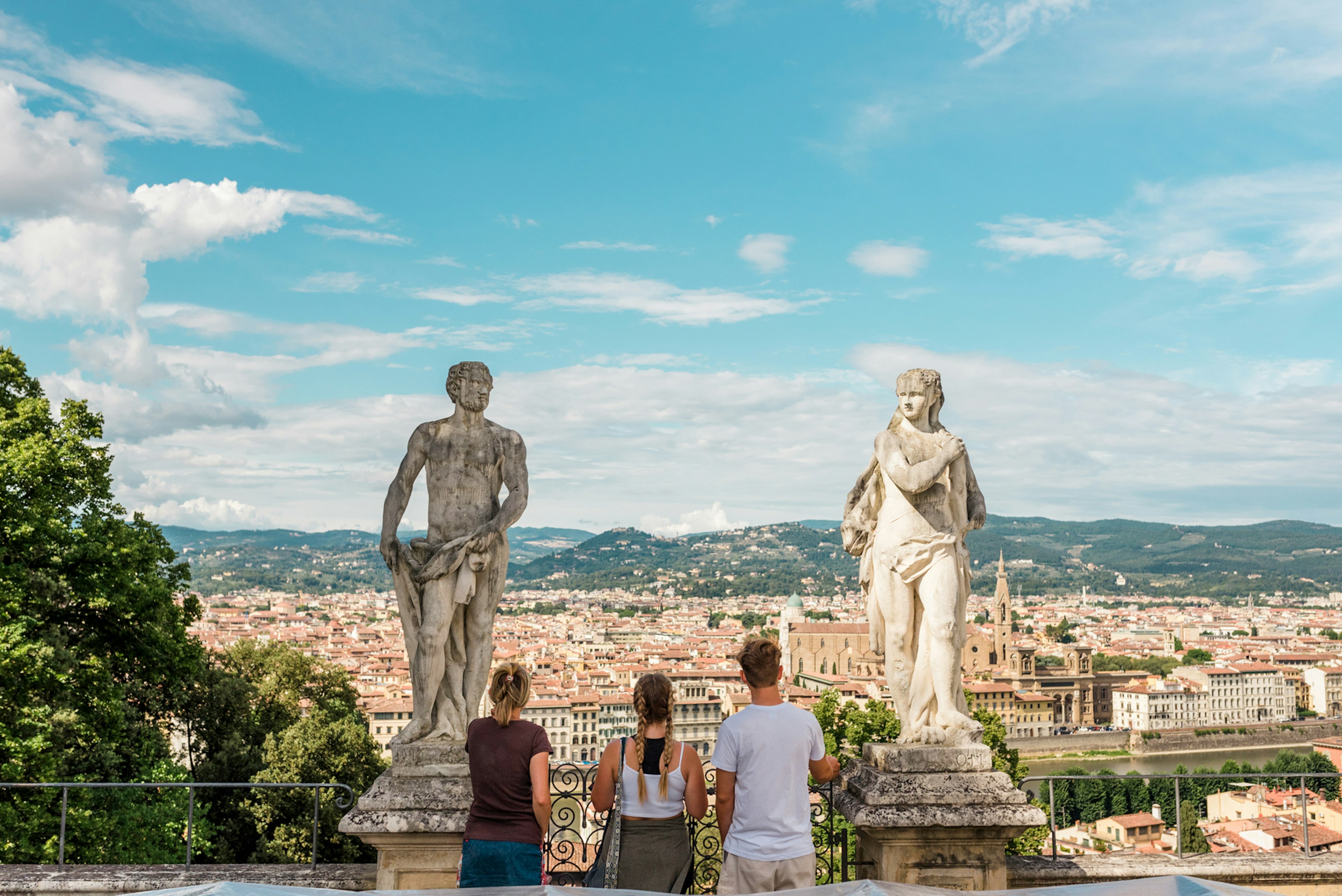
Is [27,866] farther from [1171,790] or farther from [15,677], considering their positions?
[1171,790]

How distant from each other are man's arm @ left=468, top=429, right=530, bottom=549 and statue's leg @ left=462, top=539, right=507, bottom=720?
0.45 feet

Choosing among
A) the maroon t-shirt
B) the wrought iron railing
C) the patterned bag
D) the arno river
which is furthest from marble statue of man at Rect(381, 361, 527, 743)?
the arno river

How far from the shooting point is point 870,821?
14.5 ft

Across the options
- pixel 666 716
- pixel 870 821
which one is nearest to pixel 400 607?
pixel 666 716

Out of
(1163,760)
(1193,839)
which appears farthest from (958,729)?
(1163,760)

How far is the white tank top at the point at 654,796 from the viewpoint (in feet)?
11.5

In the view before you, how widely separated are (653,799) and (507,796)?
1.89 ft

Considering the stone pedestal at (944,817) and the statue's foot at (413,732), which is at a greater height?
the statue's foot at (413,732)

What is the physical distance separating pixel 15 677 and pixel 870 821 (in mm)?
9924

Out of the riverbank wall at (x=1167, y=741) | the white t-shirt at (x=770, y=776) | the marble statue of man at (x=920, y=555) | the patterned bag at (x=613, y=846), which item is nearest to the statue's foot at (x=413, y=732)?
the patterned bag at (x=613, y=846)

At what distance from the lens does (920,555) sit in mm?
4789

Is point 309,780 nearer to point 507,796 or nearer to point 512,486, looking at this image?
point 512,486

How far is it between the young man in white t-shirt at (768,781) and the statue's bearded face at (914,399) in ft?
6.25

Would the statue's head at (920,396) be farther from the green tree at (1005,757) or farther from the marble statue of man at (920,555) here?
the green tree at (1005,757)
